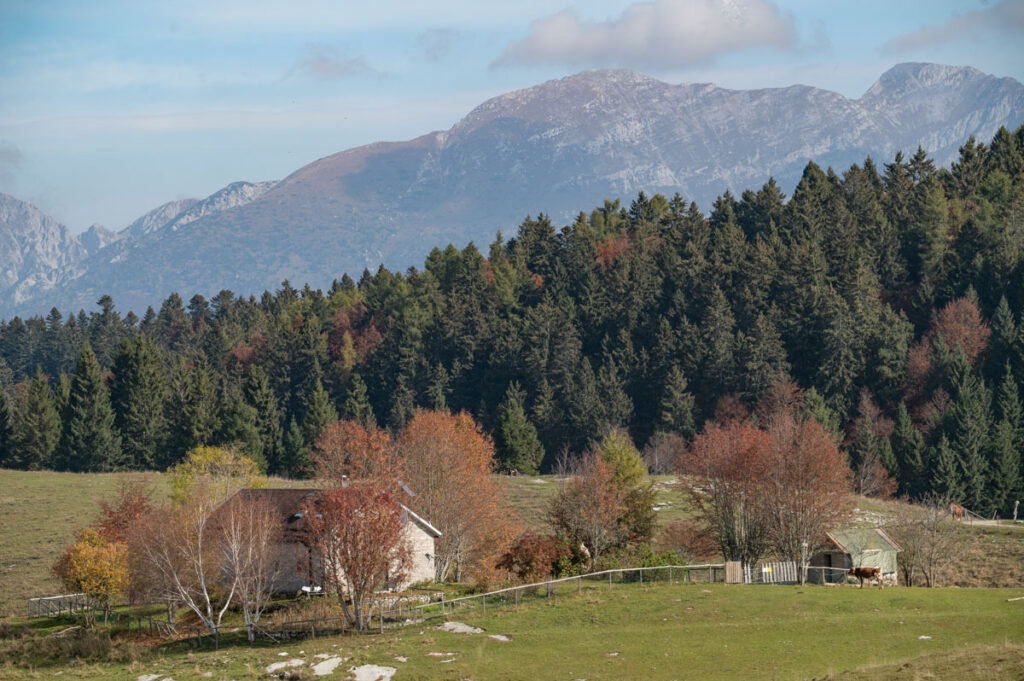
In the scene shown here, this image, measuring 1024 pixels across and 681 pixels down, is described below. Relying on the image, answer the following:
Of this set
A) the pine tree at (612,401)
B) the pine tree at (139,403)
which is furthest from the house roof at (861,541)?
the pine tree at (139,403)

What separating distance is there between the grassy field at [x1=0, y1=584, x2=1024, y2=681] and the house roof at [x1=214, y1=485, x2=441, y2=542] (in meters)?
11.5

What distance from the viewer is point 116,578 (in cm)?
5809

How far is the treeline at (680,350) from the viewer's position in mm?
119875

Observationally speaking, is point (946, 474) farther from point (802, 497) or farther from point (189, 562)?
point (189, 562)


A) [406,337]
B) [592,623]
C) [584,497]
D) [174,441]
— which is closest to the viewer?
[592,623]

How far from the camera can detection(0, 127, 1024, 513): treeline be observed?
393 ft

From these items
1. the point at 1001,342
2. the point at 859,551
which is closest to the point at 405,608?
the point at 859,551

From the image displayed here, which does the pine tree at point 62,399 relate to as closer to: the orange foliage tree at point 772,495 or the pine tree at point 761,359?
the pine tree at point 761,359

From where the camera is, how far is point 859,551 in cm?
6581

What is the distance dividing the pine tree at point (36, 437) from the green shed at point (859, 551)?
92.8m

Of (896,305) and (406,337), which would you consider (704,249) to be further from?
(406,337)

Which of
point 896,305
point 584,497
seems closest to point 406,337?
point 896,305

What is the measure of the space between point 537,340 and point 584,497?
82088 mm

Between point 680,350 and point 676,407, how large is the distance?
10.7 meters
